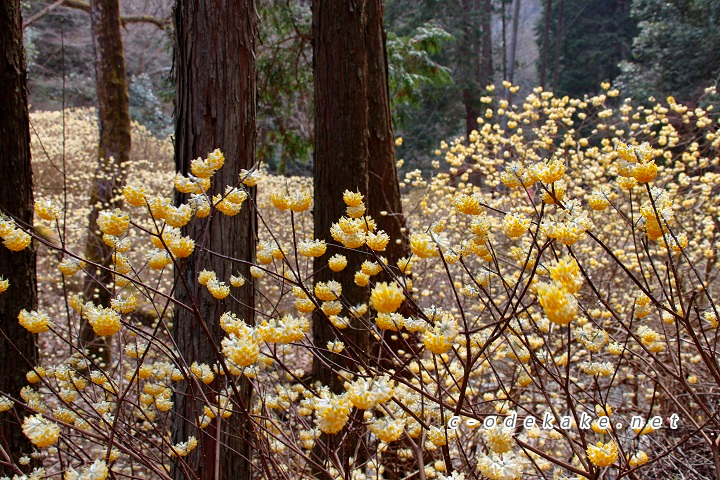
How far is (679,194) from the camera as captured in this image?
521 centimetres

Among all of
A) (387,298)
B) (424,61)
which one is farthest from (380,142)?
(424,61)

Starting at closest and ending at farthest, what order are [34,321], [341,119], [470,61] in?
1. [34,321]
2. [341,119]
3. [470,61]

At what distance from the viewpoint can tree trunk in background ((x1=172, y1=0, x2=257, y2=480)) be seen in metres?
2.04

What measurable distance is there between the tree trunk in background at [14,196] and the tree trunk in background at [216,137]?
27.1 inches

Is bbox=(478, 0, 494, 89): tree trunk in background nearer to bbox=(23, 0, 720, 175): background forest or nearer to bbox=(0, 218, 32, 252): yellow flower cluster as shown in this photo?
bbox=(23, 0, 720, 175): background forest

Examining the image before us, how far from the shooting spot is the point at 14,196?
218 cm

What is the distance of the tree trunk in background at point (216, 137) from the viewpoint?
2.04 m

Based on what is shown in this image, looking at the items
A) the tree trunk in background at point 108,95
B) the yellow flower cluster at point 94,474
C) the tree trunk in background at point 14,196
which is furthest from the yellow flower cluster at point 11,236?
the tree trunk in background at point 108,95

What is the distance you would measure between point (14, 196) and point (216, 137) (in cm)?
94

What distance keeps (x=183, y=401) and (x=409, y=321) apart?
1.22m

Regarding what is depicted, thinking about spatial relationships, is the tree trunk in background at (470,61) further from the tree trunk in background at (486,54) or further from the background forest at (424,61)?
the tree trunk in background at (486,54)

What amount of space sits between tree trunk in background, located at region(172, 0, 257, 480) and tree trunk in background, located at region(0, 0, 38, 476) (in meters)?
0.69

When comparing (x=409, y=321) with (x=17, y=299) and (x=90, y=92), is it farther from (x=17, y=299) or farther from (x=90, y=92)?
(x=90, y=92)

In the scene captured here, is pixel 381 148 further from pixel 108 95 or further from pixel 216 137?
pixel 108 95
